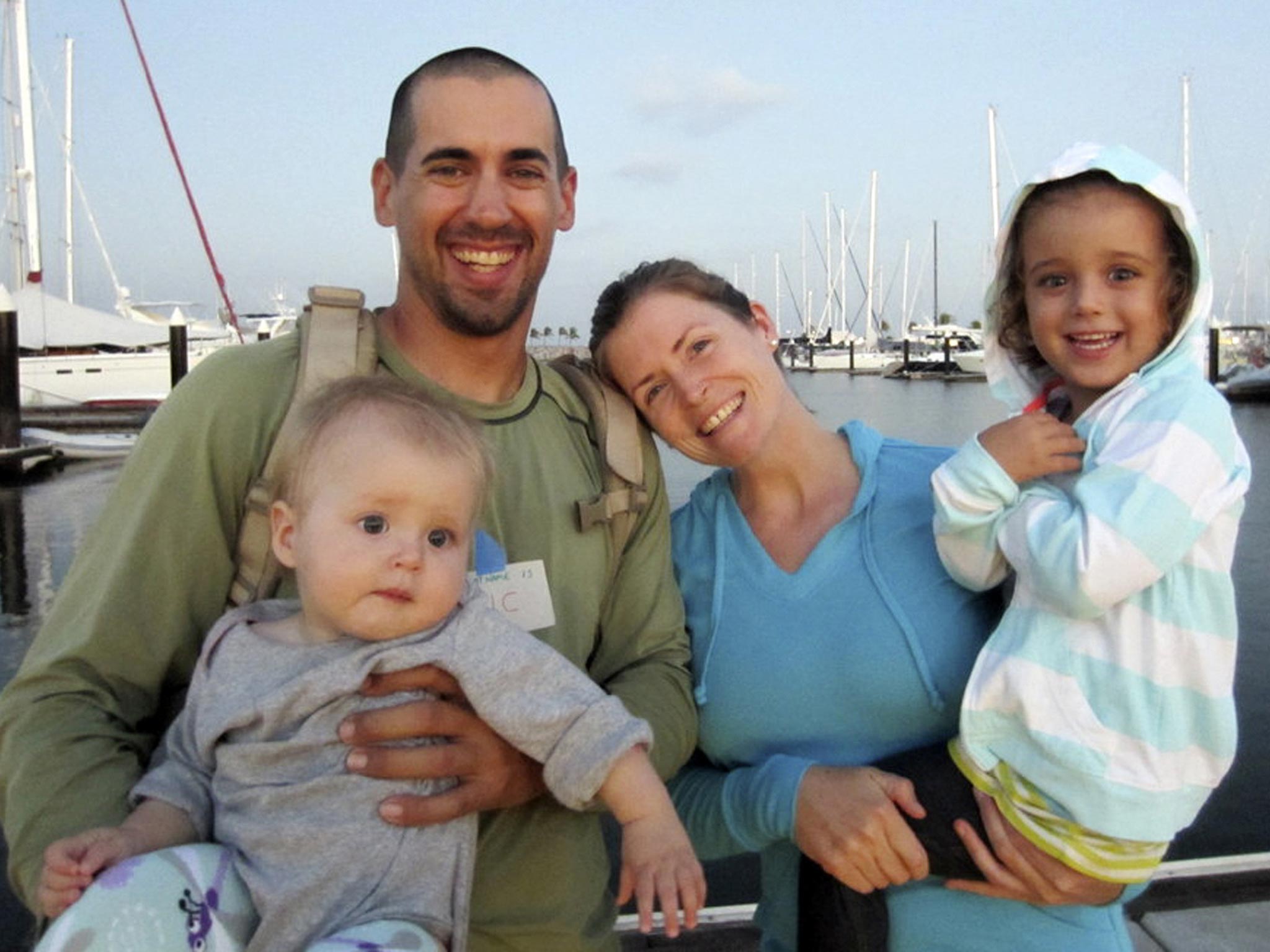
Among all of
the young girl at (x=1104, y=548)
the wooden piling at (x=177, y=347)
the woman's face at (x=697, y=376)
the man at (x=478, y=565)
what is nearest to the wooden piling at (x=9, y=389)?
the wooden piling at (x=177, y=347)

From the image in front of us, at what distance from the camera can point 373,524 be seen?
1.68 meters

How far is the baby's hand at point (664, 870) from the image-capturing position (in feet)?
5.30

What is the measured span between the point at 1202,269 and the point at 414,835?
1732mm

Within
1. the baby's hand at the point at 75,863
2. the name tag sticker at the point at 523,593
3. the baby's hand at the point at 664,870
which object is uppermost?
the name tag sticker at the point at 523,593

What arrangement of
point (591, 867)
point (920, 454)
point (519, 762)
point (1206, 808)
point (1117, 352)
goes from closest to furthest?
1. point (519, 762)
2. point (1117, 352)
3. point (591, 867)
4. point (920, 454)
5. point (1206, 808)

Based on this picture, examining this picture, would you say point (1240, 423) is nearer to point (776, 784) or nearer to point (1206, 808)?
point (1206, 808)

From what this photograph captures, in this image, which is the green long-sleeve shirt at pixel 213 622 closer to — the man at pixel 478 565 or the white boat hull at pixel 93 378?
the man at pixel 478 565

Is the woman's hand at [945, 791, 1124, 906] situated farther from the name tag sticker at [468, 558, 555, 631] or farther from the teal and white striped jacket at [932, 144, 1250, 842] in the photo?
the name tag sticker at [468, 558, 555, 631]

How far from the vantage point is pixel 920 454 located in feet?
7.85

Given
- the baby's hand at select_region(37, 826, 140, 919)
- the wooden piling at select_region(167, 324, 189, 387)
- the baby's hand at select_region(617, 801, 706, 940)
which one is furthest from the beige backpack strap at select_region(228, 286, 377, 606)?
the wooden piling at select_region(167, 324, 189, 387)

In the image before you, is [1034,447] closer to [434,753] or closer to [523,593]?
[523,593]

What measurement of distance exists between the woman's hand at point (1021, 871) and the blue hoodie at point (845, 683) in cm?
8

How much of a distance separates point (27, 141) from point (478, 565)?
26208 mm

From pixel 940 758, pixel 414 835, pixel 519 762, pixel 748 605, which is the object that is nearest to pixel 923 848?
pixel 940 758
